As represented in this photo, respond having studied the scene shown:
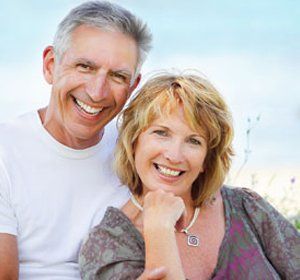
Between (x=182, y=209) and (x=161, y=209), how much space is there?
0.36 ft

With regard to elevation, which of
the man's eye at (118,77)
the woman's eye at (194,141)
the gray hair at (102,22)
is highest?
the gray hair at (102,22)

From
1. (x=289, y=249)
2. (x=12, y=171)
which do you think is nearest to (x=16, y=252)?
(x=12, y=171)

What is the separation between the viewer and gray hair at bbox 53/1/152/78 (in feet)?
10.8

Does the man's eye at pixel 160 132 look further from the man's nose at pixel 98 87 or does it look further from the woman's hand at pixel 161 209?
the man's nose at pixel 98 87

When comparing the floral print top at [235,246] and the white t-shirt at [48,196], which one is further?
the white t-shirt at [48,196]

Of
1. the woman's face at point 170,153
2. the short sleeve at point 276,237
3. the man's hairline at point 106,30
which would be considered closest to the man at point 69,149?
the man's hairline at point 106,30

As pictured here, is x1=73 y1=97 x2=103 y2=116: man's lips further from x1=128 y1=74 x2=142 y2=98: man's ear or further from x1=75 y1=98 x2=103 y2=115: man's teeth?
x1=128 y1=74 x2=142 y2=98: man's ear

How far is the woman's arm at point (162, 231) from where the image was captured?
2.78 meters

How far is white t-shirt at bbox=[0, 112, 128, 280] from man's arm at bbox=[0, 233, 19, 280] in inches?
1.6

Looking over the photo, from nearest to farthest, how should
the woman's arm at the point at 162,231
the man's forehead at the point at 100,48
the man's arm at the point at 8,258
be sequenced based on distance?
the woman's arm at the point at 162,231 → the man's arm at the point at 8,258 → the man's forehead at the point at 100,48

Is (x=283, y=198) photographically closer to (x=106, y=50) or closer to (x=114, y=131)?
(x=114, y=131)

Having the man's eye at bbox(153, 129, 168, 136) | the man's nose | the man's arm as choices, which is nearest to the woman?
the man's eye at bbox(153, 129, 168, 136)

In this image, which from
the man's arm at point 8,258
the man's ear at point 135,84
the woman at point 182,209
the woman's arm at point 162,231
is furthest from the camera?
the man's ear at point 135,84

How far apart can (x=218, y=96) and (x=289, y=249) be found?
0.70 metres
